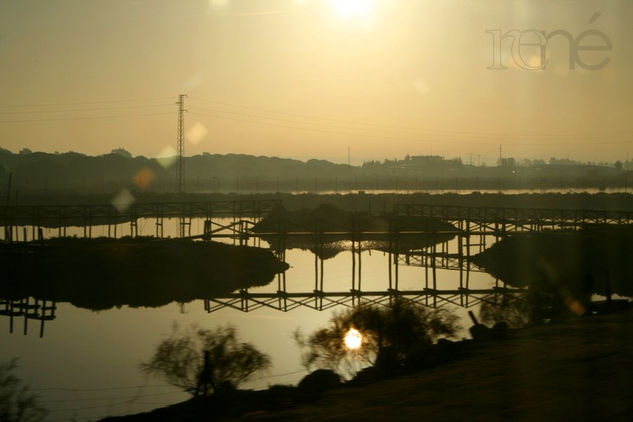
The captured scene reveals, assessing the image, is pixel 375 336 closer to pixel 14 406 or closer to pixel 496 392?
pixel 496 392

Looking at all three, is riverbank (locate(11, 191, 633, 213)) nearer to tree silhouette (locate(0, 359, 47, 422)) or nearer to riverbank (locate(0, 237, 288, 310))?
riverbank (locate(0, 237, 288, 310))

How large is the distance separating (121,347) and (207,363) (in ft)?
24.3

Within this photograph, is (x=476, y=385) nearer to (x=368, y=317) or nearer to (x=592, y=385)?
(x=592, y=385)

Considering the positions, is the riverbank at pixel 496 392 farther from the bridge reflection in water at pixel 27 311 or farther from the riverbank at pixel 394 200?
the riverbank at pixel 394 200

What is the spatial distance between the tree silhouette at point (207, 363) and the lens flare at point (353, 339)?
2.24 m

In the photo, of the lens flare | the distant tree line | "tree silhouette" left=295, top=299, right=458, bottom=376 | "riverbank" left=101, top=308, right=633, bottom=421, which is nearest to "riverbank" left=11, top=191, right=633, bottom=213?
the distant tree line

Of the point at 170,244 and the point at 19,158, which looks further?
the point at 19,158

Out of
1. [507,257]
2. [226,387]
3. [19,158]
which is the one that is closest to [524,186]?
[507,257]

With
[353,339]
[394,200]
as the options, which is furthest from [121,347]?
[394,200]

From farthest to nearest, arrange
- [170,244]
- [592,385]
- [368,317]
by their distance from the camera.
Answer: [170,244] < [368,317] < [592,385]

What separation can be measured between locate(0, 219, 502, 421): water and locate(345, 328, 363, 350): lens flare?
4.21 ft

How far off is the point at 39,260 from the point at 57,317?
27.3ft

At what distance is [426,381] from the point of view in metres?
10.5

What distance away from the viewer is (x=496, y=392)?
8.97 meters
